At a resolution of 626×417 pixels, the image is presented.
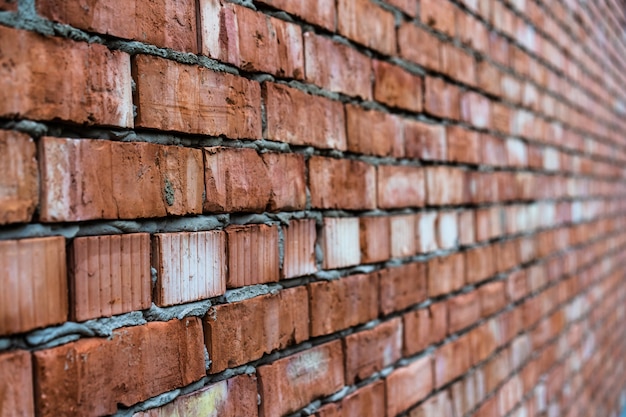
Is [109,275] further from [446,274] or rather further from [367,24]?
[446,274]

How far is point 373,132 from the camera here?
118 cm

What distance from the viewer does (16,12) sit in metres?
0.62

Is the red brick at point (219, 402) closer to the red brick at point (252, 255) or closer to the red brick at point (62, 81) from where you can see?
the red brick at point (252, 255)

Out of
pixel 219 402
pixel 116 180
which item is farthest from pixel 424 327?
pixel 116 180

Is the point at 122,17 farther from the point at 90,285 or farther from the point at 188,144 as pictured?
the point at 90,285

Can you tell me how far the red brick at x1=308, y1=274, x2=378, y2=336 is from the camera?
1.02 metres

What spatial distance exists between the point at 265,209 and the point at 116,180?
0.91 ft

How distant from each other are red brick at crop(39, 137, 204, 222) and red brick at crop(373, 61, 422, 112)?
1.74 ft

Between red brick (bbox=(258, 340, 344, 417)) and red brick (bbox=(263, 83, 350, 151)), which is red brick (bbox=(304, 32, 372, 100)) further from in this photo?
red brick (bbox=(258, 340, 344, 417))

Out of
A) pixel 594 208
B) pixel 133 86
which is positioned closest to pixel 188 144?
pixel 133 86

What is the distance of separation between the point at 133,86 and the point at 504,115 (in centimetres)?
136

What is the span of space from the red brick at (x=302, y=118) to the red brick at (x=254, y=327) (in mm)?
258

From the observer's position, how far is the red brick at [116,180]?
0.64 meters

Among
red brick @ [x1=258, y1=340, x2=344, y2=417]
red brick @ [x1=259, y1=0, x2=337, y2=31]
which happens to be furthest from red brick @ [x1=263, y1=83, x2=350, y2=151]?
red brick @ [x1=258, y1=340, x2=344, y2=417]
